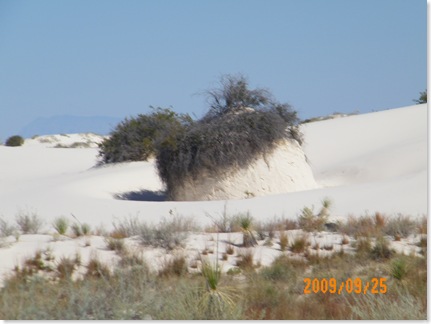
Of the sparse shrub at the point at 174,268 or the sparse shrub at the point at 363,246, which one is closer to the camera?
the sparse shrub at the point at 174,268

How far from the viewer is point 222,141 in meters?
21.0

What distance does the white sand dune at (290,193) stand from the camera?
60.4 ft

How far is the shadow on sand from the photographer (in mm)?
22847

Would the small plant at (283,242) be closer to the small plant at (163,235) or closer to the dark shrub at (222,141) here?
the small plant at (163,235)

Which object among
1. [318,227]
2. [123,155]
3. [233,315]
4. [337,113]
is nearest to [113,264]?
[233,315]

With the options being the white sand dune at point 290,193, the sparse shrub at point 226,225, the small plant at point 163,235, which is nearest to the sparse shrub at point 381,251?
the small plant at point 163,235

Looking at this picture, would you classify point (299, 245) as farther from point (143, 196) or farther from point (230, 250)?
point (143, 196)

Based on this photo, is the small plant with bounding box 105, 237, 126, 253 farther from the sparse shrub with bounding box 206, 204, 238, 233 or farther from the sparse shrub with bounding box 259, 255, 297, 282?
the sparse shrub with bounding box 206, 204, 238, 233

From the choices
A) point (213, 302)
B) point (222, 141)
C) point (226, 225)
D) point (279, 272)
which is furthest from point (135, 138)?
point (213, 302)

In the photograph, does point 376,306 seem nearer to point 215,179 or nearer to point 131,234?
point 131,234

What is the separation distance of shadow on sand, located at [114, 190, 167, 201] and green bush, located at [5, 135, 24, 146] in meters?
26.1

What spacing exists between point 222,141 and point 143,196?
3665 millimetres

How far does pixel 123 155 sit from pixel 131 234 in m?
15.1
